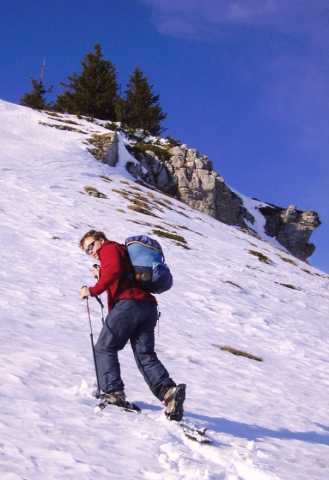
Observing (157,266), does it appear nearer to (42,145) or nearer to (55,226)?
(55,226)

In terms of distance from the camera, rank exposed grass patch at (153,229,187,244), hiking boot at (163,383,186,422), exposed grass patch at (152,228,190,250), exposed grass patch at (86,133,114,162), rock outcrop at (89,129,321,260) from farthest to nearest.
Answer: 1. rock outcrop at (89,129,321,260)
2. exposed grass patch at (86,133,114,162)
3. exposed grass patch at (153,229,187,244)
4. exposed grass patch at (152,228,190,250)
5. hiking boot at (163,383,186,422)

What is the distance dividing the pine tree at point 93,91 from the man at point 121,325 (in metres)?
57.5

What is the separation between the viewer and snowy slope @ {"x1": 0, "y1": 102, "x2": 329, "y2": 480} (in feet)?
15.5

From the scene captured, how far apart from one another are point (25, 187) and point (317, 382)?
1581cm

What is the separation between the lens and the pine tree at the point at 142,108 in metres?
62.6

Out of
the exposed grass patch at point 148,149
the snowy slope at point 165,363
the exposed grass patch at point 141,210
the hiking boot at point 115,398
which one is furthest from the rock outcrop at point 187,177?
the hiking boot at point 115,398

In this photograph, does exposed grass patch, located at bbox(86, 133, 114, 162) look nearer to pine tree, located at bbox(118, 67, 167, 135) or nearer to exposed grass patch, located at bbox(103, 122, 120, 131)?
exposed grass patch, located at bbox(103, 122, 120, 131)

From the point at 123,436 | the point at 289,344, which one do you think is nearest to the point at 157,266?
the point at 123,436

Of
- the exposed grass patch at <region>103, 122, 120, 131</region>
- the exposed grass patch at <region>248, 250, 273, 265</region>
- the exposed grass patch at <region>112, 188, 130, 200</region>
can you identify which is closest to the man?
the exposed grass patch at <region>248, 250, 273, 265</region>

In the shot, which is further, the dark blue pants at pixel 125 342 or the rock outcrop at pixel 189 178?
the rock outcrop at pixel 189 178

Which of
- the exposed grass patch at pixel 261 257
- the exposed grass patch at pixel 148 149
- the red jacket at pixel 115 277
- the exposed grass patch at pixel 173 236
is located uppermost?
the exposed grass patch at pixel 148 149

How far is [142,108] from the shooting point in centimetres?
6366

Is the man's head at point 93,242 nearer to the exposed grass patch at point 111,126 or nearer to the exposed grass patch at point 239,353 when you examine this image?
the exposed grass patch at point 239,353

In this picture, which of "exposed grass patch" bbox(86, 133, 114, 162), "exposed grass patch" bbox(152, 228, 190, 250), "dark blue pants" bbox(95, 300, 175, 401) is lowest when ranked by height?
"dark blue pants" bbox(95, 300, 175, 401)
